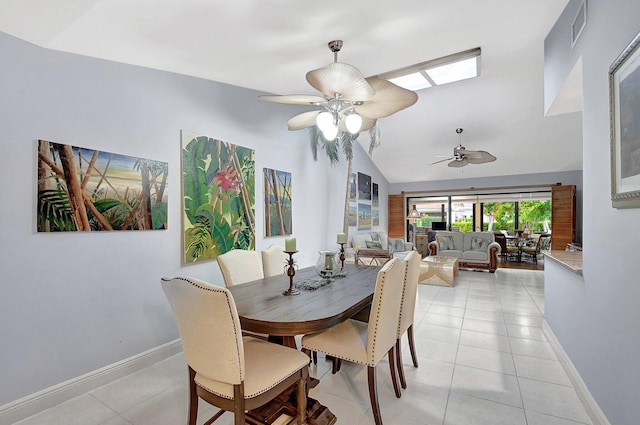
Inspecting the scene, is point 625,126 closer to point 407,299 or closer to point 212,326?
point 407,299

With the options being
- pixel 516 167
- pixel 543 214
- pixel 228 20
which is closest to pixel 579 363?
pixel 228 20

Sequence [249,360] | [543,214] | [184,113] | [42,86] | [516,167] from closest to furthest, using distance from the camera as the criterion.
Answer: [249,360] → [42,86] → [184,113] → [516,167] → [543,214]

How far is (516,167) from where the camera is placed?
7324 millimetres

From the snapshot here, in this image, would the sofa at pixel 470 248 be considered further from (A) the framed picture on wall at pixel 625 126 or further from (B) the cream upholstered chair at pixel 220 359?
(B) the cream upholstered chair at pixel 220 359

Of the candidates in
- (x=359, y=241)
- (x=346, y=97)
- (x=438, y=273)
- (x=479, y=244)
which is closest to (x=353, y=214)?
(x=359, y=241)

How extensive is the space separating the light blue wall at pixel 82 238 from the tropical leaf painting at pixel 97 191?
6 centimetres

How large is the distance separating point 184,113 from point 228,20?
3.85 feet

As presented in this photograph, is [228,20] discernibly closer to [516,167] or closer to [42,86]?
[42,86]

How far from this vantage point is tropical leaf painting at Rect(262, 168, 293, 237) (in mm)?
3812

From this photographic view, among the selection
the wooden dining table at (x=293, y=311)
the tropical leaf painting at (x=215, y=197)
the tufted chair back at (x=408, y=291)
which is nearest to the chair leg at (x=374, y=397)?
the wooden dining table at (x=293, y=311)

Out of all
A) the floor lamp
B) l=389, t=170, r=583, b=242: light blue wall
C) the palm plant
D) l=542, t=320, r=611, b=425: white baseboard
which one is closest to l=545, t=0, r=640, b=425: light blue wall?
l=542, t=320, r=611, b=425: white baseboard

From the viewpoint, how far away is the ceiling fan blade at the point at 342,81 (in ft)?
5.98

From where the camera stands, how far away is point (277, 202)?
398cm

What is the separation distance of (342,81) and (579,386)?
106 inches
